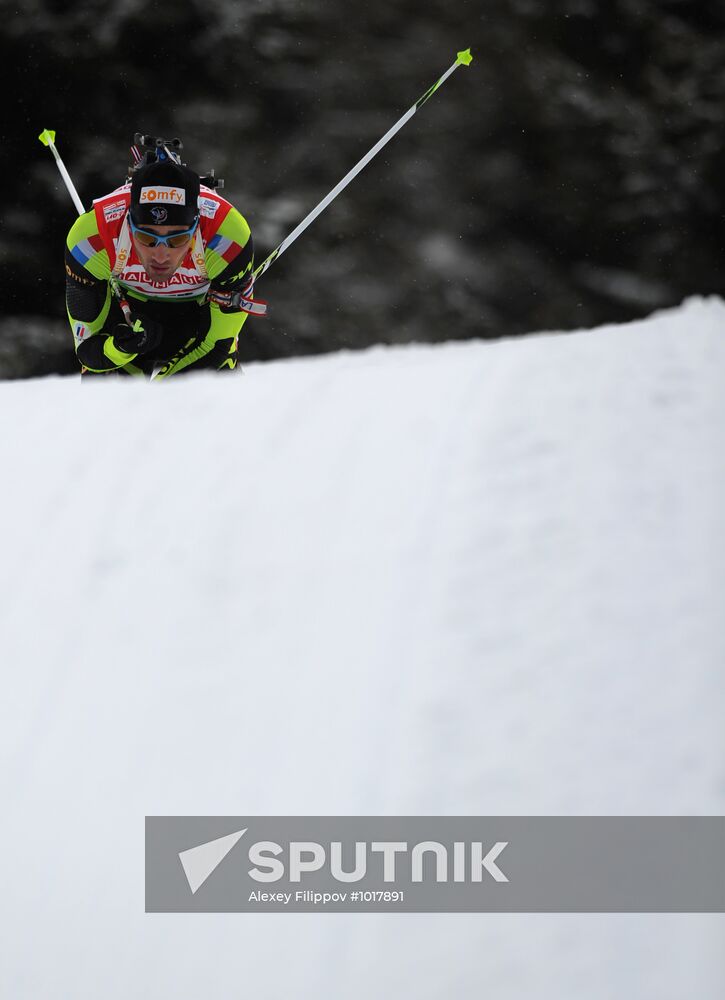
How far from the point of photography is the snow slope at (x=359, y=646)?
1.46m

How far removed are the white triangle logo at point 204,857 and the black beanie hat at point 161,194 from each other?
218cm

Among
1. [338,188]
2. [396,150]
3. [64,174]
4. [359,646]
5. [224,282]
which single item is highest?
[396,150]

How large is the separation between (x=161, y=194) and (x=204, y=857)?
2218mm

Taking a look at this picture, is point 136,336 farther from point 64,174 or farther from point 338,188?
point 338,188

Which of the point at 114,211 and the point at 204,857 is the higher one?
the point at 114,211

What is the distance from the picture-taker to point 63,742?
1710 mm

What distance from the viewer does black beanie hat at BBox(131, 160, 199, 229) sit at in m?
3.15

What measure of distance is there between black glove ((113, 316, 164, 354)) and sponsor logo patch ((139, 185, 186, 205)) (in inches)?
20.6

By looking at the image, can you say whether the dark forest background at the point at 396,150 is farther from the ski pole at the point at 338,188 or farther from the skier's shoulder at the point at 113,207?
the skier's shoulder at the point at 113,207

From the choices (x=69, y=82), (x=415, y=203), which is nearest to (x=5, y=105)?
(x=69, y=82)

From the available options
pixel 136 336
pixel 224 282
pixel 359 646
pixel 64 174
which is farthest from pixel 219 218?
pixel 359 646

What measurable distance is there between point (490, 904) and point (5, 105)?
12347 millimetres

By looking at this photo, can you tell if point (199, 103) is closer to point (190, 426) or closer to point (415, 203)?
point (415, 203)

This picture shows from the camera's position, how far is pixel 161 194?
10.3 ft
